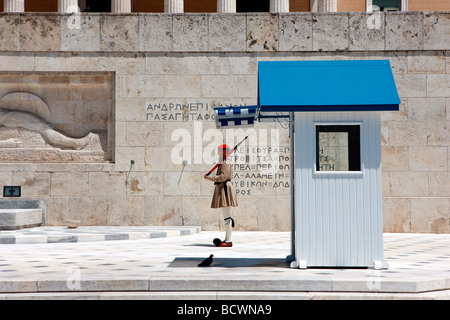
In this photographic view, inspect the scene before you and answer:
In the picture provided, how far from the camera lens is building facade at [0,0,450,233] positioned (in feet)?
63.2

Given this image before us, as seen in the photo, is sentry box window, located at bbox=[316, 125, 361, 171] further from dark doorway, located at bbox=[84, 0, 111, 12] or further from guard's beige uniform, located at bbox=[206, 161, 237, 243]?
dark doorway, located at bbox=[84, 0, 111, 12]

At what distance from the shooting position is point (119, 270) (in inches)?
403

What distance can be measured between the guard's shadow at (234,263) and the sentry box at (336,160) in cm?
63

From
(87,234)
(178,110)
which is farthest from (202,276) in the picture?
(178,110)

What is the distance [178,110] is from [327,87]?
30.5 feet

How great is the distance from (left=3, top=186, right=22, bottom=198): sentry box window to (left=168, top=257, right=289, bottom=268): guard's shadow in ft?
30.3

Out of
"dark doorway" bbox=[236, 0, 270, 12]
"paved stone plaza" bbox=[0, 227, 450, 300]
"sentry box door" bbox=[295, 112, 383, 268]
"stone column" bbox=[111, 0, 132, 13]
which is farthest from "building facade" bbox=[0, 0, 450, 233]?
"dark doorway" bbox=[236, 0, 270, 12]

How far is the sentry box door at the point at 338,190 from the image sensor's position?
10734mm

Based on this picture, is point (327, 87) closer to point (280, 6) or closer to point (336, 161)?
point (336, 161)

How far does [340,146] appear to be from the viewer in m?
11.0

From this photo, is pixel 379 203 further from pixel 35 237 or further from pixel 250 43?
pixel 250 43

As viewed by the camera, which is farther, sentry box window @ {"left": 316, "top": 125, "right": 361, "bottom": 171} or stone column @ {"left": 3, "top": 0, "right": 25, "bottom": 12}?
stone column @ {"left": 3, "top": 0, "right": 25, "bottom": 12}
